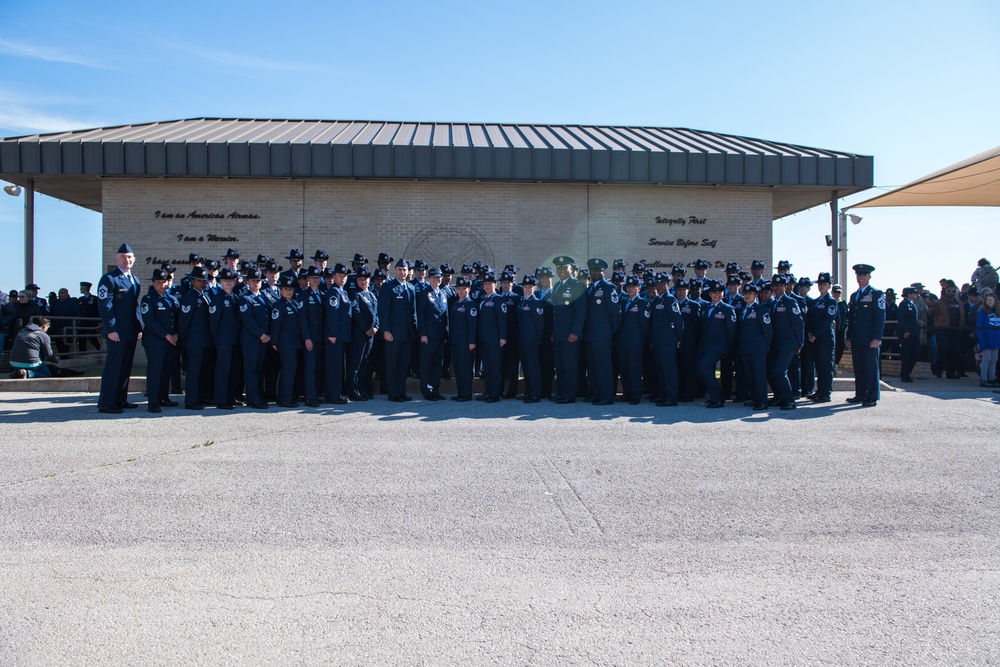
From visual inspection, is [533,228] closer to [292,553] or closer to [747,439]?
[747,439]

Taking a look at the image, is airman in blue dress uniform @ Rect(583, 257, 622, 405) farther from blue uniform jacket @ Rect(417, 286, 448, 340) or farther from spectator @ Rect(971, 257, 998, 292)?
spectator @ Rect(971, 257, 998, 292)

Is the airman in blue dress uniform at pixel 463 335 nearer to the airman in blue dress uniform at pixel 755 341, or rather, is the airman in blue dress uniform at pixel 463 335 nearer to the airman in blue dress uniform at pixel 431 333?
the airman in blue dress uniform at pixel 431 333

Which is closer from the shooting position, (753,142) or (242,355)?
(242,355)

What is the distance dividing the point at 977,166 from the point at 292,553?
18636mm

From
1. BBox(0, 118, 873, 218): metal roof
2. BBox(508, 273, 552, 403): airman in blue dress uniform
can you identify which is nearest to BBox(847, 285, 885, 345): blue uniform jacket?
BBox(508, 273, 552, 403): airman in blue dress uniform

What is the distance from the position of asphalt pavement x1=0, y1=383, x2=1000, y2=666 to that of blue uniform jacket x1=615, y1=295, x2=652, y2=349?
2800 mm

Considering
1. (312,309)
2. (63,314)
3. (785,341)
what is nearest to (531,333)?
(312,309)

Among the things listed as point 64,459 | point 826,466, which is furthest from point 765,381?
point 64,459

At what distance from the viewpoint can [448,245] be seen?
17.2 m

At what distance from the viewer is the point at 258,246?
56.0 ft

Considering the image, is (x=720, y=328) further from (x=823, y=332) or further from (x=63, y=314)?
(x=63, y=314)

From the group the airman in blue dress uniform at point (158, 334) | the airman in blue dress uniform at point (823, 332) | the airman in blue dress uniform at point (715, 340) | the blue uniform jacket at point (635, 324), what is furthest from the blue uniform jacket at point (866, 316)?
the airman in blue dress uniform at point (158, 334)

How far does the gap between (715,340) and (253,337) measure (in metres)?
6.26

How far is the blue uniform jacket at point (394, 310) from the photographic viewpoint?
1056 cm
